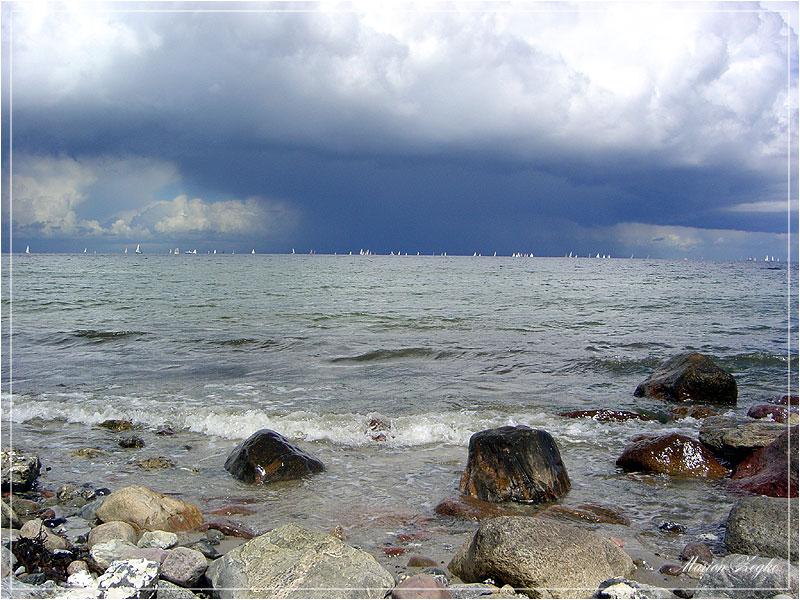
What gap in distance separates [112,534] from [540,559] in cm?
391

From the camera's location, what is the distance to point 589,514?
20.2 feet

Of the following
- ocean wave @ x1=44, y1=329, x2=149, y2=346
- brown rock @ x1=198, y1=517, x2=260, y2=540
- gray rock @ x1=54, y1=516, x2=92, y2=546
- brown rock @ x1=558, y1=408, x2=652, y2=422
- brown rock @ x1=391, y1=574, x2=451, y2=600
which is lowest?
brown rock @ x1=558, y1=408, x2=652, y2=422

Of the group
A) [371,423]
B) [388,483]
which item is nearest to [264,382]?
[371,423]

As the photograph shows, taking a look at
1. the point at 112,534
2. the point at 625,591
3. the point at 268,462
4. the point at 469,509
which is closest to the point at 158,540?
the point at 112,534

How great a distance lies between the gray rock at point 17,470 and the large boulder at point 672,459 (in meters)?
8.04

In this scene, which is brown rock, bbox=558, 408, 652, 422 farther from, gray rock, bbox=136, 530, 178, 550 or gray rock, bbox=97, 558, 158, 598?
gray rock, bbox=97, 558, 158, 598

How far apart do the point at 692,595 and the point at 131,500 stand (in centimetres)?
541

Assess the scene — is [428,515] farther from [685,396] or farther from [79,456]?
[685,396]

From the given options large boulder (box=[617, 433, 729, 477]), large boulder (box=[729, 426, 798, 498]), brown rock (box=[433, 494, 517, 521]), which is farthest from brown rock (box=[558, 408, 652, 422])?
brown rock (box=[433, 494, 517, 521])

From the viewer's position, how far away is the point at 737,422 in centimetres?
940

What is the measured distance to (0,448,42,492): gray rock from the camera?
257 inches

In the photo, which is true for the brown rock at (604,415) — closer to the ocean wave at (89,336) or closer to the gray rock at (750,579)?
the gray rock at (750,579)

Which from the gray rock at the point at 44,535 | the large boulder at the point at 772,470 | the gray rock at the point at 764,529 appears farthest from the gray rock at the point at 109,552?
the large boulder at the point at 772,470

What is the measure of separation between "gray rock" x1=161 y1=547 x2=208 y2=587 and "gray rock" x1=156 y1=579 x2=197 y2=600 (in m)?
0.07
